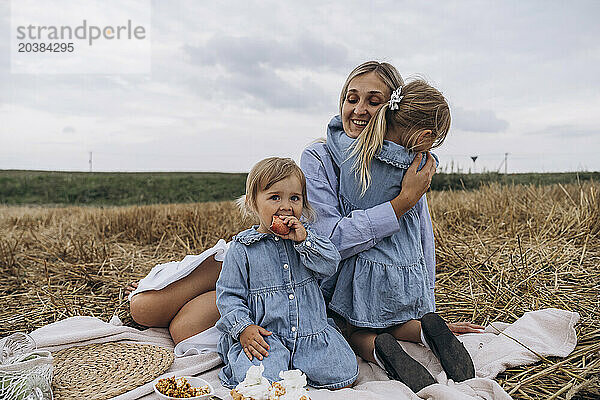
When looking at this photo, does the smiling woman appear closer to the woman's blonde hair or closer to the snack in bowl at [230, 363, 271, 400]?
the woman's blonde hair

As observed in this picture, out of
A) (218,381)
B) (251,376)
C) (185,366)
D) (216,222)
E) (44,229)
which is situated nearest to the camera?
(251,376)

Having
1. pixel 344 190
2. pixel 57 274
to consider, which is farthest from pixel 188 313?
pixel 57 274

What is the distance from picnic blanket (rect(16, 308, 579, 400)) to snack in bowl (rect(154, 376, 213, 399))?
0.09 m

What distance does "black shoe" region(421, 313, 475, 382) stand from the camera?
229 centimetres

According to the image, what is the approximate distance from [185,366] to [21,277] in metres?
2.31

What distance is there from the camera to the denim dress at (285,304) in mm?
2262

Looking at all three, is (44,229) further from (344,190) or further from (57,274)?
(344,190)

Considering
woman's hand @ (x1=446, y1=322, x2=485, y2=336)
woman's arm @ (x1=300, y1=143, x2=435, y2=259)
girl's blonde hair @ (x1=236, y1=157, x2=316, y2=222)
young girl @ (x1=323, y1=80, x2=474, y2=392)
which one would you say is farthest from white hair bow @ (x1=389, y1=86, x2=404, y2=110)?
woman's hand @ (x1=446, y1=322, x2=485, y2=336)

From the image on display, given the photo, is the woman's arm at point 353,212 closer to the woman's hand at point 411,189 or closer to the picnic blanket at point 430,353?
the woman's hand at point 411,189

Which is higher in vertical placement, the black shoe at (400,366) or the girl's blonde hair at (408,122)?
the girl's blonde hair at (408,122)

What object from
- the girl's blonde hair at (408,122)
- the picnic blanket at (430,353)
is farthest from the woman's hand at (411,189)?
the picnic blanket at (430,353)

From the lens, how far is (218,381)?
234 cm

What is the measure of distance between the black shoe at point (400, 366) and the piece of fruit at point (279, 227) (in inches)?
26.1

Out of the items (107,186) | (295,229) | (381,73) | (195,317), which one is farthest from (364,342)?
(107,186)
